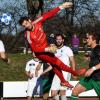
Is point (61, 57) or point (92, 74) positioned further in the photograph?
point (61, 57)

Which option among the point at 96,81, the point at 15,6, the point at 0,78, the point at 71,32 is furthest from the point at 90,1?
the point at 96,81

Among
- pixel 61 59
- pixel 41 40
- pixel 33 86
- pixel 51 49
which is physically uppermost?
pixel 41 40

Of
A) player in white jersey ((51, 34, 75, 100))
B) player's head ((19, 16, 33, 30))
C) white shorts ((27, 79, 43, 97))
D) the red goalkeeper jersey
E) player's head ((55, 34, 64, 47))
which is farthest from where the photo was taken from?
white shorts ((27, 79, 43, 97))

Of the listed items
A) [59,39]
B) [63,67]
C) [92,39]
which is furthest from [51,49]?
[92,39]

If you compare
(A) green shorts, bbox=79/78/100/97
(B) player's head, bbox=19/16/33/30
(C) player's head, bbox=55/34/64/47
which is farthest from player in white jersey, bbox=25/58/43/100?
(A) green shorts, bbox=79/78/100/97

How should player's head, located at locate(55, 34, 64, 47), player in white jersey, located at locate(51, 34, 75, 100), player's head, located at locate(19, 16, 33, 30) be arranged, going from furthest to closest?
player in white jersey, located at locate(51, 34, 75, 100)
player's head, located at locate(55, 34, 64, 47)
player's head, located at locate(19, 16, 33, 30)

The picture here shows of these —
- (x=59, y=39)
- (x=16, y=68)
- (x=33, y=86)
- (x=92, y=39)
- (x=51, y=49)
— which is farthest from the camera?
(x=16, y=68)

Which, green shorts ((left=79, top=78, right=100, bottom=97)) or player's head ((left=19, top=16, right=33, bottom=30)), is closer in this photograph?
green shorts ((left=79, top=78, right=100, bottom=97))

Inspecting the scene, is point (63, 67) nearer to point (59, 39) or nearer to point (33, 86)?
point (59, 39)

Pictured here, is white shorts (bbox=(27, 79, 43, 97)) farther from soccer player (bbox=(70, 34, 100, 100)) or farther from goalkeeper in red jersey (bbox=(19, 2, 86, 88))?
soccer player (bbox=(70, 34, 100, 100))

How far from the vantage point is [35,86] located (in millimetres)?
14273

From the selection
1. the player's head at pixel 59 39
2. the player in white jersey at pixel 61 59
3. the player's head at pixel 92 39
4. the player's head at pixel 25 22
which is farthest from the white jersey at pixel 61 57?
the player's head at pixel 92 39

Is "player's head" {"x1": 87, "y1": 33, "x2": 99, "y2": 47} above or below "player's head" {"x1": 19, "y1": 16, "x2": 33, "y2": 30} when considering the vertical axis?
below

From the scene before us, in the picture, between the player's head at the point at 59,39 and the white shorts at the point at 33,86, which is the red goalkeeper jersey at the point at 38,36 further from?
the white shorts at the point at 33,86
